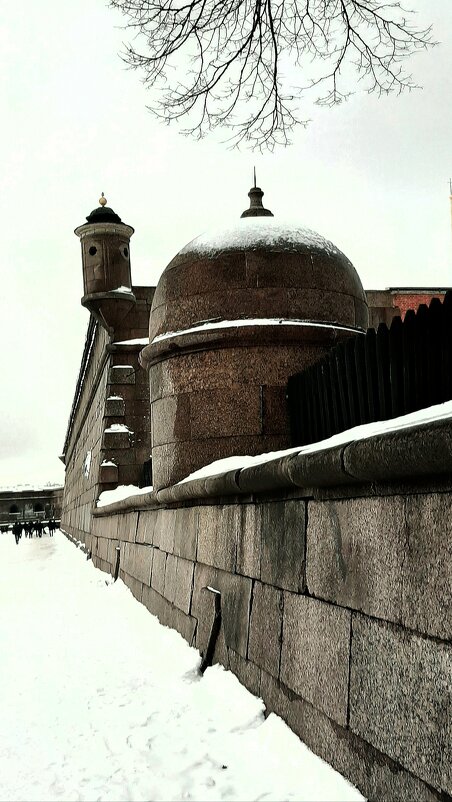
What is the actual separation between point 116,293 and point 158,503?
373 inches

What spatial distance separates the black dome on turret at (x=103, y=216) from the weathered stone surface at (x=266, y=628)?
46.1 feet

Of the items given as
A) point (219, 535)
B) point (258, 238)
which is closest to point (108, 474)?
point (258, 238)

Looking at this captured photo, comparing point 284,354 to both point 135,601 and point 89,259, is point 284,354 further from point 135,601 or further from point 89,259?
point 89,259

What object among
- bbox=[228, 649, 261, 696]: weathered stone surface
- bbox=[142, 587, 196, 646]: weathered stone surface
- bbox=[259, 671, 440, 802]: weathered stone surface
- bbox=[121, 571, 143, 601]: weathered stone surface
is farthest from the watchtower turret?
bbox=[259, 671, 440, 802]: weathered stone surface

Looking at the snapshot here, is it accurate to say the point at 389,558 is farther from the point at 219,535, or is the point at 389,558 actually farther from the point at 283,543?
the point at 219,535

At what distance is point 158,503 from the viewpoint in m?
7.20

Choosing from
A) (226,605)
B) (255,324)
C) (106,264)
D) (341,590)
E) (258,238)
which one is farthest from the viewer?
(106,264)

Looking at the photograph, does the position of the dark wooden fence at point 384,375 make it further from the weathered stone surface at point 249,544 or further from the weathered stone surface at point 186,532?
the weathered stone surface at point 186,532

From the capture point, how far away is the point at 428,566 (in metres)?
2.47

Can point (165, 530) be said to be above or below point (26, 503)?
above

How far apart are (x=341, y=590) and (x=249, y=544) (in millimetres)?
1318

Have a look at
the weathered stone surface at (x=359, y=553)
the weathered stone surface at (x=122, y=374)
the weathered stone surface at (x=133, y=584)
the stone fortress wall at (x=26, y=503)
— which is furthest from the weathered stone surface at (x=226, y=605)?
the stone fortress wall at (x=26, y=503)

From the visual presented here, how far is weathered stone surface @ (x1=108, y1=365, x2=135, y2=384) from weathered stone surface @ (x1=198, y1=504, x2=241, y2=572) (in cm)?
1046

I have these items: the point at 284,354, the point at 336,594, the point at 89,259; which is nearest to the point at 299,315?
the point at 284,354
